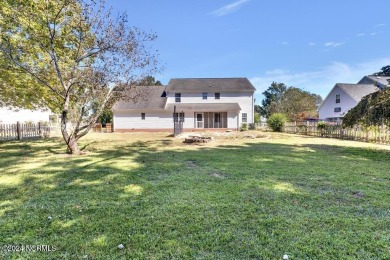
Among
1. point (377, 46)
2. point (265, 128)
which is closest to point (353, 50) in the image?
point (377, 46)

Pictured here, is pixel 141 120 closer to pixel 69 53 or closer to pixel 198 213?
pixel 69 53

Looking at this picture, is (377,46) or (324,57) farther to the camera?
(324,57)

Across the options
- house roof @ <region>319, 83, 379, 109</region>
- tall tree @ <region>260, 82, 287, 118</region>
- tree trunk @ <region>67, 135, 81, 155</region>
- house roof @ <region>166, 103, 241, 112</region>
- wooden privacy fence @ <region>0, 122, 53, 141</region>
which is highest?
tall tree @ <region>260, 82, 287, 118</region>

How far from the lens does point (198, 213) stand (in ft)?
12.5

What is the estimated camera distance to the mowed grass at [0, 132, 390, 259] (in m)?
2.80

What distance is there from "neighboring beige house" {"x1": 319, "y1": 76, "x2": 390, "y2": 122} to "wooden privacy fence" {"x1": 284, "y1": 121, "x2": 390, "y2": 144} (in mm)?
11644

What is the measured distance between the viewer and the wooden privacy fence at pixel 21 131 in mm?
17688

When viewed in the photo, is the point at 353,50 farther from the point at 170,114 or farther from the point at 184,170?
the point at 184,170

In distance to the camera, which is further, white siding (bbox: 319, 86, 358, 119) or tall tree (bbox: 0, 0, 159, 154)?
white siding (bbox: 319, 86, 358, 119)

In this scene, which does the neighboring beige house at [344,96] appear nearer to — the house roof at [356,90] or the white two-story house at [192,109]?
the house roof at [356,90]

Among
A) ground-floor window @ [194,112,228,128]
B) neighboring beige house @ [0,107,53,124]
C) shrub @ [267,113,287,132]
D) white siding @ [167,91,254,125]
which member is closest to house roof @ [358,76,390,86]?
shrub @ [267,113,287,132]

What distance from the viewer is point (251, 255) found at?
2662 mm

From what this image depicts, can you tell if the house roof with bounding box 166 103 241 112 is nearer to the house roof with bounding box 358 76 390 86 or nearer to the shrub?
the shrub

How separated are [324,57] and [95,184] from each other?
3875cm
